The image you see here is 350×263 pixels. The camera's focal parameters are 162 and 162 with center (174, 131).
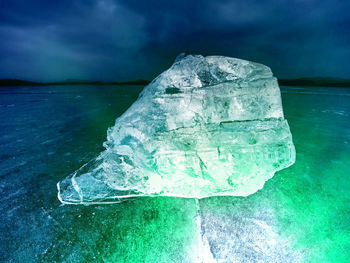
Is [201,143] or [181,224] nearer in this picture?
[181,224]

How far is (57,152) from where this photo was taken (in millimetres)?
4363

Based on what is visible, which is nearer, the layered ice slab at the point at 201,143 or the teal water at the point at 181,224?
the teal water at the point at 181,224

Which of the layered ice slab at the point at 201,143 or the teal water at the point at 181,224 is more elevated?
the layered ice slab at the point at 201,143

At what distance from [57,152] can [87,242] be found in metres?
3.29

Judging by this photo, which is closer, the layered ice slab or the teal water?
the teal water

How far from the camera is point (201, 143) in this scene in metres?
2.98

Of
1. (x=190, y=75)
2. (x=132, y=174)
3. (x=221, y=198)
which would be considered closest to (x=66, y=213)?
(x=132, y=174)

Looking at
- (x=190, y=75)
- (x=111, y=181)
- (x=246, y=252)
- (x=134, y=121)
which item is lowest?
(x=246, y=252)

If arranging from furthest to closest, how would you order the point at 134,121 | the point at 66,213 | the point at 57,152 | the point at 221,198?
the point at 57,152
the point at 134,121
the point at 221,198
the point at 66,213

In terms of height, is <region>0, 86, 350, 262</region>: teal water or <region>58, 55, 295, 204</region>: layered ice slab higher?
<region>58, 55, 295, 204</region>: layered ice slab

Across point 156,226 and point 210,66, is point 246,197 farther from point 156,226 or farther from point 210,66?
point 210,66

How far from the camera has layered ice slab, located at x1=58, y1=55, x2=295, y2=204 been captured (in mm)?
2818

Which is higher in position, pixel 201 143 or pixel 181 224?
pixel 201 143

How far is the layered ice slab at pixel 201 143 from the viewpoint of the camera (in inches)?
111
